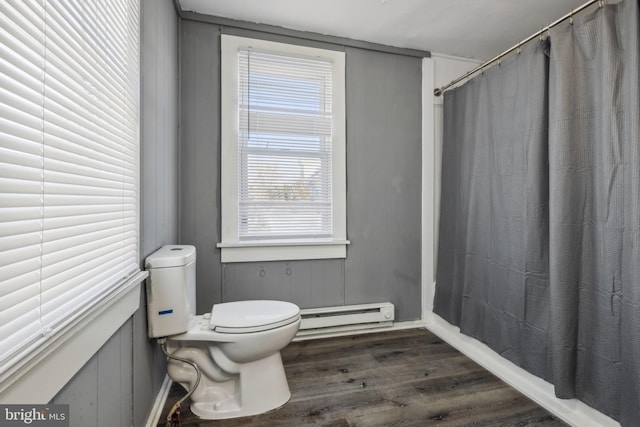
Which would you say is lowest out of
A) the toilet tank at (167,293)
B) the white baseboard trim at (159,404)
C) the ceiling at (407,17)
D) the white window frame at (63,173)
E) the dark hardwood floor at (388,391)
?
the dark hardwood floor at (388,391)

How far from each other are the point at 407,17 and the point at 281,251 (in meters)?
1.83

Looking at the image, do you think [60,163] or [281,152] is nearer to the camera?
[60,163]

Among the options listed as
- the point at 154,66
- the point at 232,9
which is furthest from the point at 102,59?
the point at 232,9

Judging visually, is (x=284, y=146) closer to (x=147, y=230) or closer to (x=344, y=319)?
(x=147, y=230)

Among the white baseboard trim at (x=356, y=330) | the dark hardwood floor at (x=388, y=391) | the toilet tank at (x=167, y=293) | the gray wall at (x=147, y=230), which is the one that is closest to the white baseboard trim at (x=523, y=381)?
the dark hardwood floor at (x=388, y=391)

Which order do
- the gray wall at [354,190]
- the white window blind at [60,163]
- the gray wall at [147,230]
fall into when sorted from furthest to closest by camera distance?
the gray wall at [354,190], the gray wall at [147,230], the white window blind at [60,163]

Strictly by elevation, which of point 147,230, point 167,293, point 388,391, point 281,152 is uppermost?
point 281,152

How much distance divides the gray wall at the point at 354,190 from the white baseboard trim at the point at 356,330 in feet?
0.26

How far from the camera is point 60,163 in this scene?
28.5 inches

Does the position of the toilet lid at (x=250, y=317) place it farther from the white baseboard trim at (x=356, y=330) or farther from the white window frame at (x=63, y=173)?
the white baseboard trim at (x=356, y=330)

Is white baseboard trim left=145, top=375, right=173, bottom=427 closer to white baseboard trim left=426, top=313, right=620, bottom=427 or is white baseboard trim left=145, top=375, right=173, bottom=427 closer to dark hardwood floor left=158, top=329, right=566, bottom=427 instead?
dark hardwood floor left=158, top=329, right=566, bottom=427

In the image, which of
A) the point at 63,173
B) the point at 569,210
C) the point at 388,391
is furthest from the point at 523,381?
the point at 63,173

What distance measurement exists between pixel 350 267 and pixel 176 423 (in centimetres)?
143

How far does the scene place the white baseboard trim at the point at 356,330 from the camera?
2.27m
